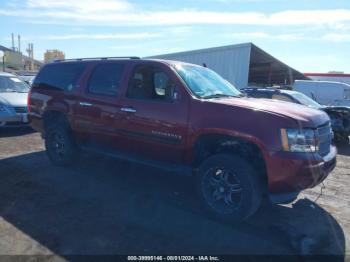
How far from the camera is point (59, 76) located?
622 cm

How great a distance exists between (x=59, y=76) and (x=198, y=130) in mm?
3398

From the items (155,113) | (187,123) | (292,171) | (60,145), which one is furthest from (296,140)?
(60,145)

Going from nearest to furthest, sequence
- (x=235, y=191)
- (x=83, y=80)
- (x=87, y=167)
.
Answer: (x=235, y=191), (x=83, y=80), (x=87, y=167)

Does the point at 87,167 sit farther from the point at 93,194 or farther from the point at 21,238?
the point at 21,238

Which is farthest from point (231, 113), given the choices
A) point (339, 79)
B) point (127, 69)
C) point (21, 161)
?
point (339, 79)

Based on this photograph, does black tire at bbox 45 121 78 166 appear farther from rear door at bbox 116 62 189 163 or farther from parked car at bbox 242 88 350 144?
parked car at bbox 242 88 350 144

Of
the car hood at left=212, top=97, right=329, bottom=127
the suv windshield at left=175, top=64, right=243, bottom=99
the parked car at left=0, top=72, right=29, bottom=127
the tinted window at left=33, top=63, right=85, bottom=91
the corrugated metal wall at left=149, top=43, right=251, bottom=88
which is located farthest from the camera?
the corrugated metal wall at left=149, top=43, right=251, bottom=88

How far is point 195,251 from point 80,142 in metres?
3.32

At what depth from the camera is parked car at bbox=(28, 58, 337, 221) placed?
371 centimetres

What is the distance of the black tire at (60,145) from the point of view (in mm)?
5988

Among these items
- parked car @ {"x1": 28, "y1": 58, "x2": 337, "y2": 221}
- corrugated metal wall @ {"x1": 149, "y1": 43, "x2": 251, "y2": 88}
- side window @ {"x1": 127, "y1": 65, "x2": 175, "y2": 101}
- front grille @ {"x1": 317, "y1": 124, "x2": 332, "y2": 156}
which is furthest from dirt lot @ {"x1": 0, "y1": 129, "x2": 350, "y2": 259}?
corrugated metal wall @ {"x1": 149, "y1": 43, "x2": 251, "y2": 88}

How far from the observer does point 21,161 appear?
6.54 meters

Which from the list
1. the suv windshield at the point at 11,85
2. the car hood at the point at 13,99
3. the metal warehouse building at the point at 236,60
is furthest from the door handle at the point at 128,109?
the metal warehouse building at the point at 236,60

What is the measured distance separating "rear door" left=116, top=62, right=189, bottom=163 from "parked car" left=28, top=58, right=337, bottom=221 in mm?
14
